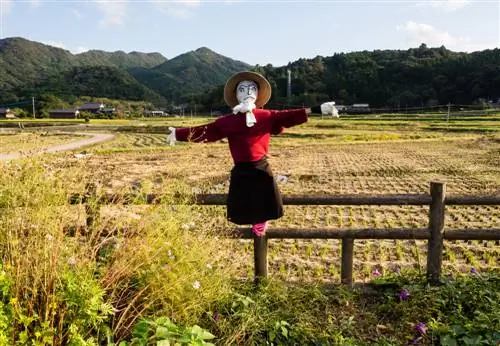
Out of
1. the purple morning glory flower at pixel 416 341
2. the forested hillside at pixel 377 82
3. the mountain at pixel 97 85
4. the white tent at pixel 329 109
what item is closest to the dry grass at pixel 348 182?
the purple morning glory flower at pixel 416 341

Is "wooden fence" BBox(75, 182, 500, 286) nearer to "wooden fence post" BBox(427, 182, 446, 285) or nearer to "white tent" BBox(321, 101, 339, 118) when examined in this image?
"wooden fence post" BBox(427, 182, 446, 285)

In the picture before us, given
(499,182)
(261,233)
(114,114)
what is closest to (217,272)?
(261,233)

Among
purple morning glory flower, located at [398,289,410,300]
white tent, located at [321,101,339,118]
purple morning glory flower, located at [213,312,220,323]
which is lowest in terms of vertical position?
purple morning glory flower, located at [398,289,410,300]

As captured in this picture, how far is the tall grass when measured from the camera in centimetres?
233

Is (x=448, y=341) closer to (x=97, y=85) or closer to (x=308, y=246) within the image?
(x=308, y=246)

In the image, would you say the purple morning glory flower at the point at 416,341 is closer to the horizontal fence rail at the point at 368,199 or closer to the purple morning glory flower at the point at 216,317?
the horizontal fence rail at the point at 368,199

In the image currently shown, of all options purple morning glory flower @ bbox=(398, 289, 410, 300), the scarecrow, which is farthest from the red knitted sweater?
purple morning glory flower @ bbox=(398, 289, 410, 300)

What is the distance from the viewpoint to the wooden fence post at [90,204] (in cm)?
317

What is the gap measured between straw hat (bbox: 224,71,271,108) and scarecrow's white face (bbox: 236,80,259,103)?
0.14ft

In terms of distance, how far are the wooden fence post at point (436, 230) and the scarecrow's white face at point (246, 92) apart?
178 centimetres

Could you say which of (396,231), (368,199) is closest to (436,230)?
(396,231)

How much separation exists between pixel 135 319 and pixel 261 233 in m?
1.36

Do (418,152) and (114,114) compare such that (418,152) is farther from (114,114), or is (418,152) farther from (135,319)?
(114,114)

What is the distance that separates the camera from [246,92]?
Answer: 371cm
